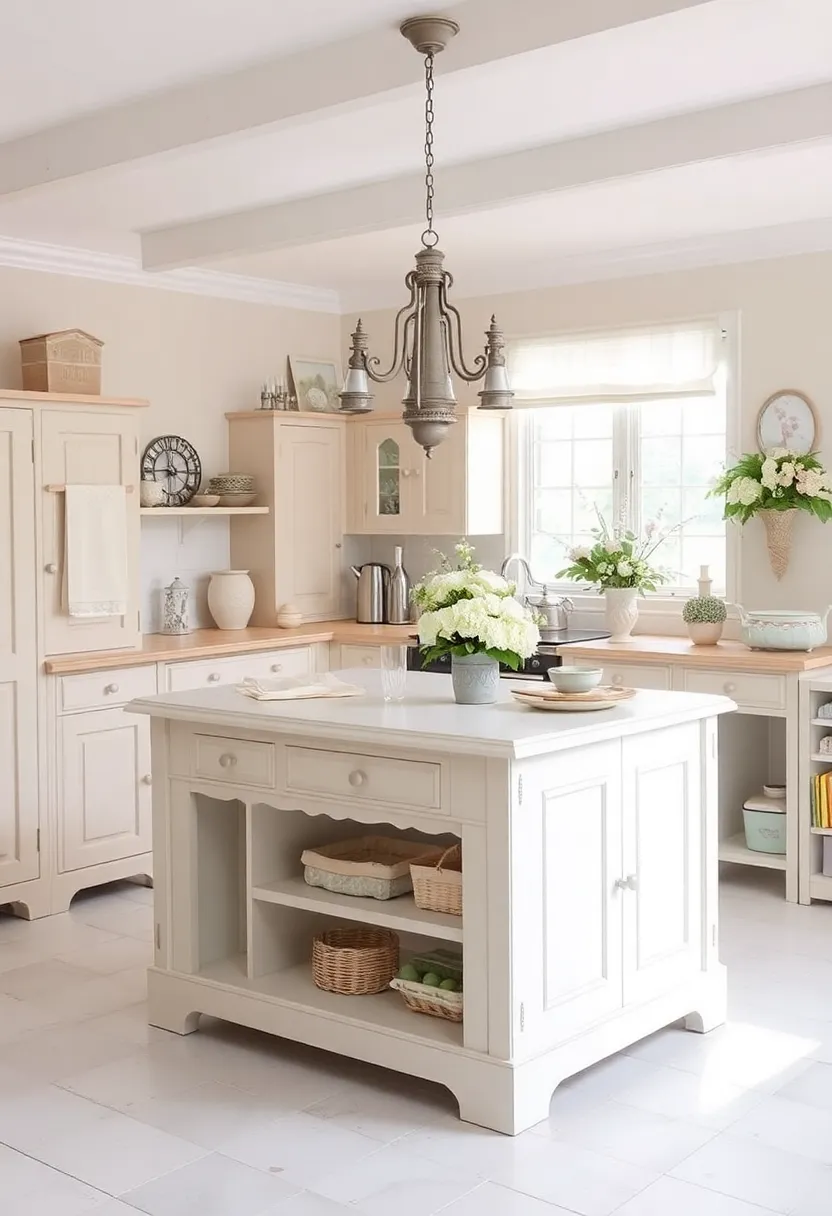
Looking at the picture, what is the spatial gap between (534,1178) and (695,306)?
395cm

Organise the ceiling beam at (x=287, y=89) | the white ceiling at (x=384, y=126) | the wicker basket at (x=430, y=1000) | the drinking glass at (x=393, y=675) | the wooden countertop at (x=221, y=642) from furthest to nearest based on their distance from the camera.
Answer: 1. the wooden countertop at (x=221, y=642)
2. the drinking glass at (x=393, y=675)
3. the wicker basket at (x=430, y=1000)
4. the white ceiling at (x=384, y=126)
5. the ceiling beam at (x=287, y=89)

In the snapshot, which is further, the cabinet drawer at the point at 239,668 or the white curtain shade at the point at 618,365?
the white curtain shade at the point at 618,365

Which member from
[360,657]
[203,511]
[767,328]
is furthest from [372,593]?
[767,328]

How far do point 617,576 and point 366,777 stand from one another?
263 cm

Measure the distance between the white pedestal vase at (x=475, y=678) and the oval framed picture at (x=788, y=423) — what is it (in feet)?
7.97

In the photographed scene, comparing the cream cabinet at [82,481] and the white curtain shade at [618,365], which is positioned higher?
the white curtain shade at [618,365]

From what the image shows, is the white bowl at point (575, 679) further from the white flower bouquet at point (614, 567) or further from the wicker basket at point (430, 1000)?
the white flower bouquet at point (614, 567)

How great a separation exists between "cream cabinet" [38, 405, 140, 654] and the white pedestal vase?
6.66ft

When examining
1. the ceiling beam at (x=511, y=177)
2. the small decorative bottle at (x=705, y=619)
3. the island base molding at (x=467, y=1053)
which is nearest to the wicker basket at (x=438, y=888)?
the island base molding at (x=467, y=1053)

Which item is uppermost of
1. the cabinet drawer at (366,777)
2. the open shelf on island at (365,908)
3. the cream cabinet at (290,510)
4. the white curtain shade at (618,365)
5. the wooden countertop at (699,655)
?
the white curtain shade at (618,365)

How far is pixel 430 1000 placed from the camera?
3422 millimetres

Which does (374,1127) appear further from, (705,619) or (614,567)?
(614,567)

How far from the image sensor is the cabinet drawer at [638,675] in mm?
5324

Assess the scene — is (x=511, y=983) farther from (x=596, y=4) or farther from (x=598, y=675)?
(x=596, y=4)
